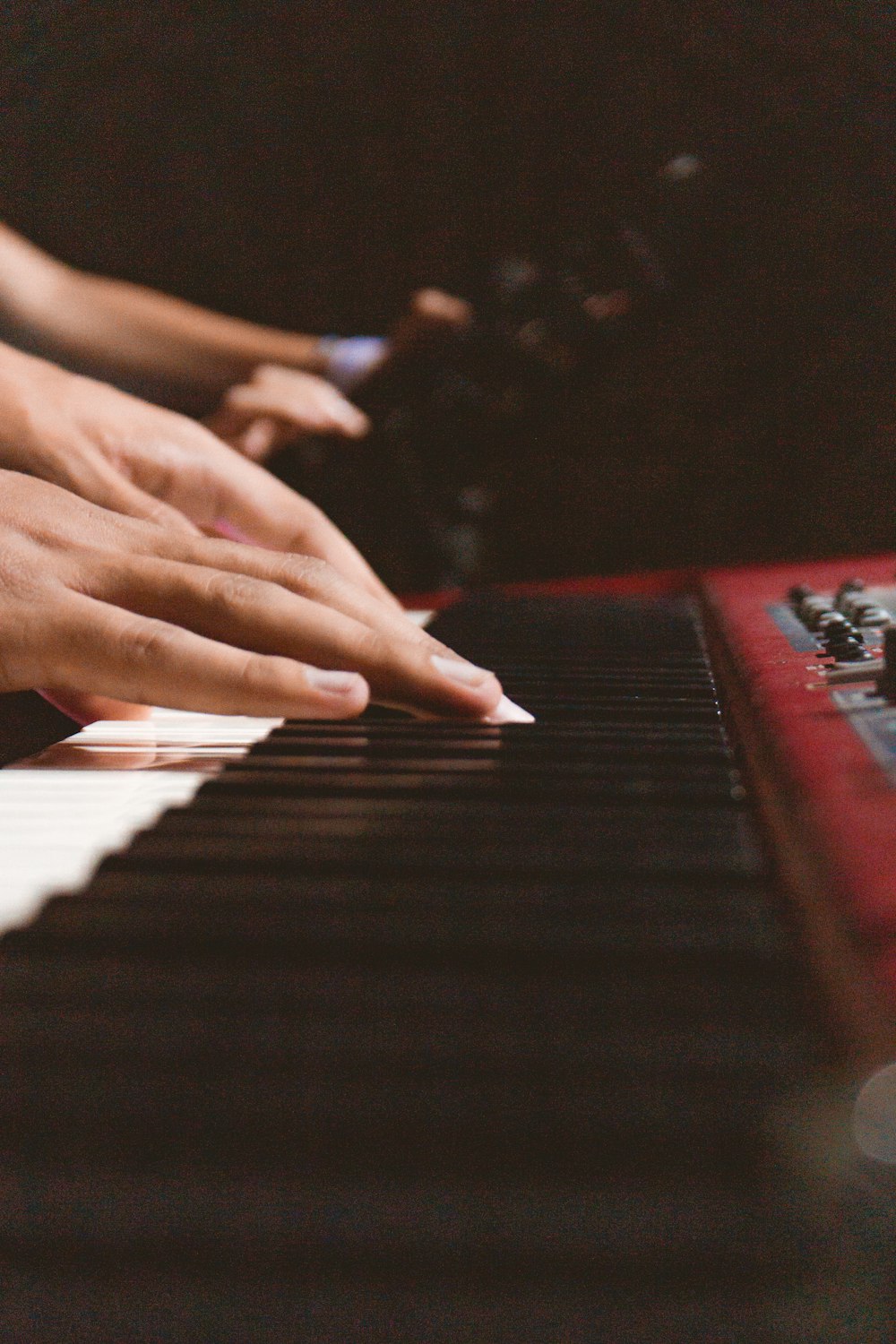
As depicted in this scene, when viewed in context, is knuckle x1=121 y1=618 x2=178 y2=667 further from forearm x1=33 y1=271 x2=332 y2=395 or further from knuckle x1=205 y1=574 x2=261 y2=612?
forearm x1=33 y1=271 x2=332 y2=395

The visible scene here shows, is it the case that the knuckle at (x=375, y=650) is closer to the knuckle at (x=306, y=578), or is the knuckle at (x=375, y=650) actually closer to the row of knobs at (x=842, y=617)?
the knuckle at (x=306, y=578)

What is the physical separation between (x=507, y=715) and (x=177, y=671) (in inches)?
8.9

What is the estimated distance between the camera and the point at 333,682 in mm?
647

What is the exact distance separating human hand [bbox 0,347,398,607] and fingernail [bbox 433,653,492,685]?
1.28ft

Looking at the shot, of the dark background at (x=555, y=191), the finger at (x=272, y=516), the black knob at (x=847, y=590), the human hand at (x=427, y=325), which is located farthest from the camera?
the dark background at (x=555, y=191)

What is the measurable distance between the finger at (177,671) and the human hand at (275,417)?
4.14 ft

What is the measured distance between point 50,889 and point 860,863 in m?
0.34

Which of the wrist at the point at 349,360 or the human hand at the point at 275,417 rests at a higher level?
the wrist at the point at 349,360

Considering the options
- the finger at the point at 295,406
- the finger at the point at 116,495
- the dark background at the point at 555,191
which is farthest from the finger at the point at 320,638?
the dark background at the point at 555,191

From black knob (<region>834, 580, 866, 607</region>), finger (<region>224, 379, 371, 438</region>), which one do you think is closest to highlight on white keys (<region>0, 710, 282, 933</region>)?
black knob (<region>834, 580, 866, 607</region>)

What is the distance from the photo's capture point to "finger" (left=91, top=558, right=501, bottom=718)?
67 centimetres

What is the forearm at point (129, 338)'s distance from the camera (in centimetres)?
245

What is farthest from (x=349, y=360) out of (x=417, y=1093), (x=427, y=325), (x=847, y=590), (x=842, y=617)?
(x=417, y=1093)

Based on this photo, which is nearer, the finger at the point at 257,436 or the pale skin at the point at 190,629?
the pale skin at the point at 190,629
